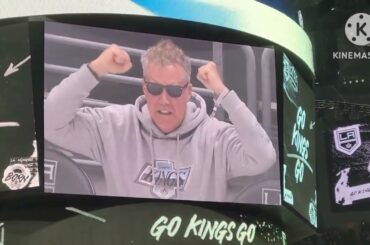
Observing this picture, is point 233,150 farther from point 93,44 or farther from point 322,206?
point 322,206

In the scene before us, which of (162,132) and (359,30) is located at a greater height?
(359,30)

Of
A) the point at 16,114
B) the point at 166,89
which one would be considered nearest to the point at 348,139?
the point at 166,89

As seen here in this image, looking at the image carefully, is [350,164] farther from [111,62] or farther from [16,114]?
[16,114]

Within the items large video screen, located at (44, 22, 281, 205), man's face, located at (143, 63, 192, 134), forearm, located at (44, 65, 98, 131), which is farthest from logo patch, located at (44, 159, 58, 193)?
man's face, located at (143, 63, 192, 134)

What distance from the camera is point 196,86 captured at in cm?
1267

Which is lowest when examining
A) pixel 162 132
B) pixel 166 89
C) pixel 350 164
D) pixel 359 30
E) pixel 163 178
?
pixel 163 178

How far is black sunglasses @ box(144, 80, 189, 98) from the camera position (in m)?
12.3

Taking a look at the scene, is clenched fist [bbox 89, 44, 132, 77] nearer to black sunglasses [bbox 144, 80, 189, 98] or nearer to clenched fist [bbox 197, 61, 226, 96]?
black sunglasses [bbox 144, 80, 189, 98]

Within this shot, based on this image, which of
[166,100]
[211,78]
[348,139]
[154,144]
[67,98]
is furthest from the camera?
[348,139]

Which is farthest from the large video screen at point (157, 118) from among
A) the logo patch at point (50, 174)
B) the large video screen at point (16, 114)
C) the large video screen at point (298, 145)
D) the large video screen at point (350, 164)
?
the large video screen at point (350, 164)

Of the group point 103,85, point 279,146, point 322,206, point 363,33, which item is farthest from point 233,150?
point 363,33

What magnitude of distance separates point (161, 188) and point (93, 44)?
7.81 feet

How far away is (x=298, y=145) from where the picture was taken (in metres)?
14.2

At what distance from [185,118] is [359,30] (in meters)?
7.06
